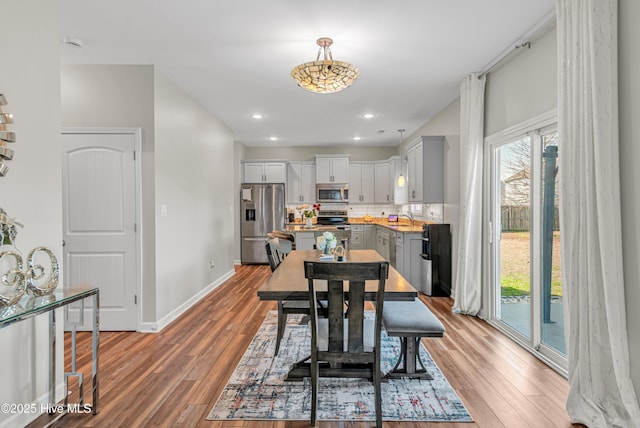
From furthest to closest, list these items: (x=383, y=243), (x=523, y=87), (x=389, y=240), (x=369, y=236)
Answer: (x=369, y=236) → (x=383, y=243) → (x=389, y=240) → (x=523, y=87)

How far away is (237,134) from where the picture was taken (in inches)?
278

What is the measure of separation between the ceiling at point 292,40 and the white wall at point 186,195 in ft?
1.19

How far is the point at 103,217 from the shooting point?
366 centimetres

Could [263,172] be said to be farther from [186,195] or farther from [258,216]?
[186,195]

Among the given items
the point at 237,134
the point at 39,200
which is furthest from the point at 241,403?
the point at 237,134

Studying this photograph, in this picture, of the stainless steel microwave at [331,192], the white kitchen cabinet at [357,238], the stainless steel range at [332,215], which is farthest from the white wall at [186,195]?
the white kitchen cabinet at [357,238]

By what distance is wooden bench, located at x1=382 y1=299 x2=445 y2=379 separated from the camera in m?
2.38

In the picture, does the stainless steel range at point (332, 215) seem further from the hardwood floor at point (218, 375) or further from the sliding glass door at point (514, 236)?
the sliding glass door at point (514, 236)

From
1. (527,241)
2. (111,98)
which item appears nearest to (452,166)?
(527,241)

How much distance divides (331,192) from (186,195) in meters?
4.16

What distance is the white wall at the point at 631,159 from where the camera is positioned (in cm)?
192

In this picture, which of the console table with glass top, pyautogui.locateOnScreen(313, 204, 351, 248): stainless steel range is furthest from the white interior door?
pyautogui.locateOnScreen(313, 204, 351, 248): stainless steel range

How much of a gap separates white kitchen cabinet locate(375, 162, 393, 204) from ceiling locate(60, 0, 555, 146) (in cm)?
336

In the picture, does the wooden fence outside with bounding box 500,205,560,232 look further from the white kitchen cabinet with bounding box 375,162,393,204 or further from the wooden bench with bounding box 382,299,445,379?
the white kitchen cabinet with bounding box 375,162,393,204
